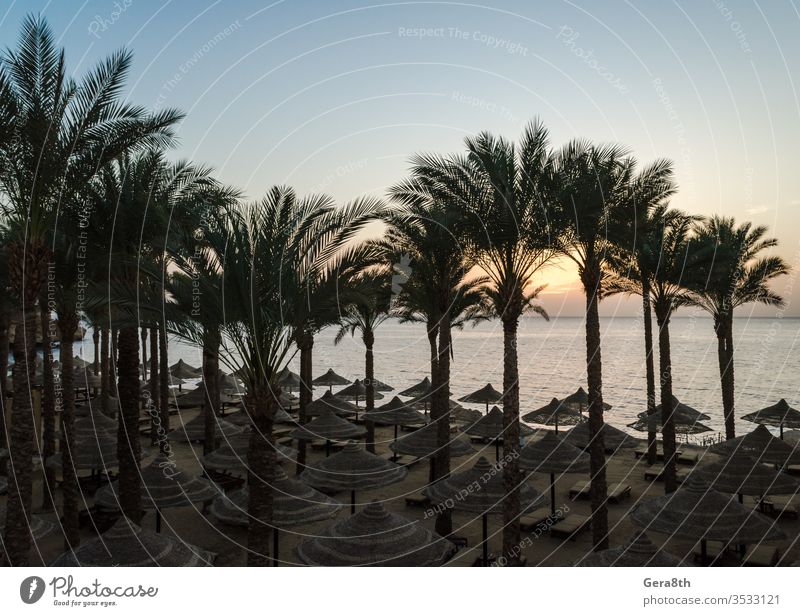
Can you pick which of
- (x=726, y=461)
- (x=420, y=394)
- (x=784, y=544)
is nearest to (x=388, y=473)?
(x=726, y=461)

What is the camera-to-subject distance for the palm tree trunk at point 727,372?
71.8 ft

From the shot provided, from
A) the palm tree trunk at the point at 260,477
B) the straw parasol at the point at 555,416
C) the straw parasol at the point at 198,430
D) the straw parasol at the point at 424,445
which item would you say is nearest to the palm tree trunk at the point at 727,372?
the straw parasol at the point at 555,416

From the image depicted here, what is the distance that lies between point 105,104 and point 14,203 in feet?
7.48

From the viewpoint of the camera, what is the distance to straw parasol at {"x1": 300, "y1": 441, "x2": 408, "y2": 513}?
14812 millimetres

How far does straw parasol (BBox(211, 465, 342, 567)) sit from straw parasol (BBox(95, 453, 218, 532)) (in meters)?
0.62

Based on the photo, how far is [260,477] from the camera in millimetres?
9523

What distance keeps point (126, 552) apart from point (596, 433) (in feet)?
33.1

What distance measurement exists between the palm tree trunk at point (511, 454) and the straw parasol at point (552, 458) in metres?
4.27

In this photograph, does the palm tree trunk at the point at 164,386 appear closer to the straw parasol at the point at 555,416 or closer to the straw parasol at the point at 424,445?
the straw parasol at the point at 424,445

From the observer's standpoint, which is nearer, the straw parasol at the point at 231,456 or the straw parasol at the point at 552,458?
the straw parasol at the point at 552,458

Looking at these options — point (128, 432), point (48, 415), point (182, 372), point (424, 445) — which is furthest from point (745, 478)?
point (182, 372)

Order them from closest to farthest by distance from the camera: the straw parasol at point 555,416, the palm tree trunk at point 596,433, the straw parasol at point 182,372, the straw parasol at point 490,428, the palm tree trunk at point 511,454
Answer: the palm tree trunk at point 511,454 → the palm tree trunk at point 596,433 → the straw parasol at point 490,428 → the straw parasol at point 555,416 → the straw parasol at point 182,372
